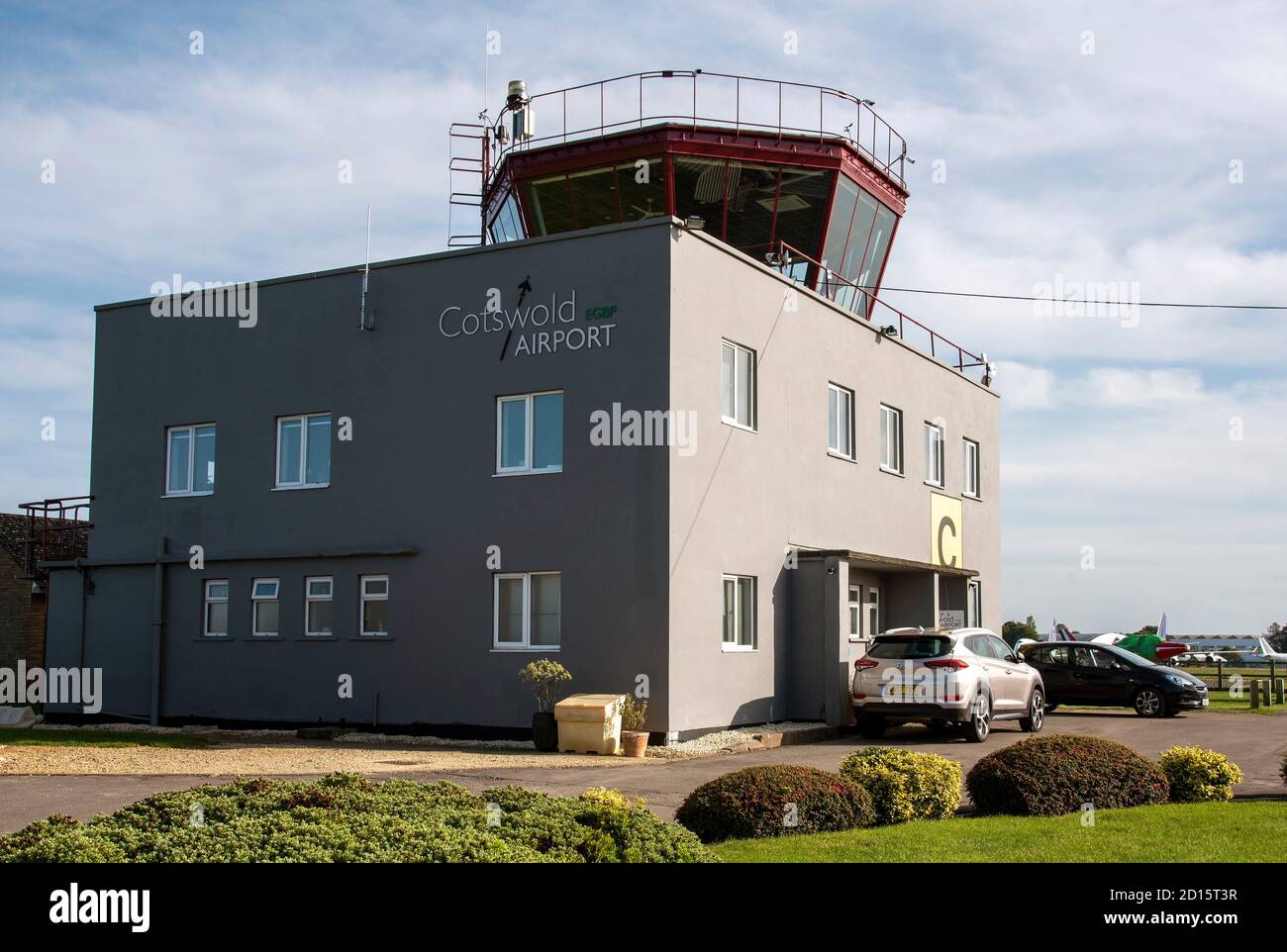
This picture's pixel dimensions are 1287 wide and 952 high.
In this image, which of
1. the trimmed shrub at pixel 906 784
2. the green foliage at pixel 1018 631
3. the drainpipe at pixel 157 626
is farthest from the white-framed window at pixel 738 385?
the green foliage at pixel 1018 631

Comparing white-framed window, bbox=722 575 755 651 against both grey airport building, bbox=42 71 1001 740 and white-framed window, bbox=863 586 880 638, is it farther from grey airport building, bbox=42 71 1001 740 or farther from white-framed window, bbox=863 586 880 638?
white-framed window, bbox=863 586 880 638

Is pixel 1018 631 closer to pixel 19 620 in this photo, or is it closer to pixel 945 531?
pixel 945 531

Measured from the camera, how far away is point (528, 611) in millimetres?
20234

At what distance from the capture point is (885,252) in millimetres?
28438

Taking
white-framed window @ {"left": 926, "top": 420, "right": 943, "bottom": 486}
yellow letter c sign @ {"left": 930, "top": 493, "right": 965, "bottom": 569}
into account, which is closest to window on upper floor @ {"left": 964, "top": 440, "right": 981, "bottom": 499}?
yellow letter c sign @ {"left": 930, "top": 493, "right": 965, "bottom": 569}

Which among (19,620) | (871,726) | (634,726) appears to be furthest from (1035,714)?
(19,620)

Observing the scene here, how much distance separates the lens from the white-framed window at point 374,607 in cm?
2153

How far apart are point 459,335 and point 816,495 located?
694 centimetres

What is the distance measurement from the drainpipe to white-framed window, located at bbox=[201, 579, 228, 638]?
854 mm

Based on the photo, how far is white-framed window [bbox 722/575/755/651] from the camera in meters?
20.7
